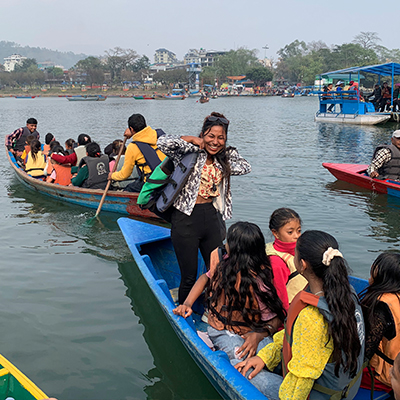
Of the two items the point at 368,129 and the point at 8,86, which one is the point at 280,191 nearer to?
the point at 368,129

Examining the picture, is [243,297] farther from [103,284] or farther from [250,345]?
[103,284]

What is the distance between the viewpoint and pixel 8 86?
108 m

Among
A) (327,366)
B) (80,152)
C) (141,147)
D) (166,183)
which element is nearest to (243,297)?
(327,366)

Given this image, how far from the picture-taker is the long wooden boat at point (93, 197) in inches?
285

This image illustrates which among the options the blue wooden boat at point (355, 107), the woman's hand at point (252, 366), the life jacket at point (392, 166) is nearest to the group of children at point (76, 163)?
the life jacket at point (392, 166)

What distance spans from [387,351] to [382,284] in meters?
0.40

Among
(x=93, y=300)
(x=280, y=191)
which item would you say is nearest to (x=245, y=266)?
(x=93, y=300)

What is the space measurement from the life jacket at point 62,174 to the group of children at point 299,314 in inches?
242

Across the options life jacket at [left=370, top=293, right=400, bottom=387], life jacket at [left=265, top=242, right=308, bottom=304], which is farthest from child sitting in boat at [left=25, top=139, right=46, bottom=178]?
life jacket at [left=370, top=293, right=400, bottom=387]

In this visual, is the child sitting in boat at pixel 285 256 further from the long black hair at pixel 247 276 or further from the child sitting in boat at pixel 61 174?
the child sitting in boat at pixel 61 174

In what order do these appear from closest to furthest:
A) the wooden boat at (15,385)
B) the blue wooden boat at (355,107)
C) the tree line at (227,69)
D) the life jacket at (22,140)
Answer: the wooden boat at (15,385), the life jacket at (22,140), the blue wooden boat at (355,107), the tree line at (227,69)

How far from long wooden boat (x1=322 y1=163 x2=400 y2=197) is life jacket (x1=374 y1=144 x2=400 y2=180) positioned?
0.37 ft

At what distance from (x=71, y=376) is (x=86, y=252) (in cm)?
280

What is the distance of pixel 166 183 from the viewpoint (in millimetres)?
3668
